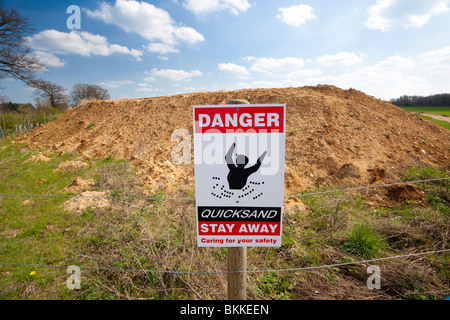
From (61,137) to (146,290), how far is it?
13.7 meters

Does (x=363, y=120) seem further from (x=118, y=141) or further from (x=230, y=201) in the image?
(x=118, y=141)

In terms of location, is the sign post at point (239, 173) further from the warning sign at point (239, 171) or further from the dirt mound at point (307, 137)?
the dirt mound at point (307, 137)

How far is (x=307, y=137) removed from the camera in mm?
7469

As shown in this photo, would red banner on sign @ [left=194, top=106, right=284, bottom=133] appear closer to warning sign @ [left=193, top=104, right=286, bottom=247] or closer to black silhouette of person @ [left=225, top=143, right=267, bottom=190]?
warning sign @ [left=193, top=104, right=286, bottom=247]

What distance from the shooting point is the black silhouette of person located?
1.41 m

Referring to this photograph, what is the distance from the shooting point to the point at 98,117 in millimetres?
12984

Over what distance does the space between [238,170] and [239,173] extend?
0.02m

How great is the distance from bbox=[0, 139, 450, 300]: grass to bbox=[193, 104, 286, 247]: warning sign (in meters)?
1.11

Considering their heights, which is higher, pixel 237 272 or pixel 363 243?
pixel 237 272

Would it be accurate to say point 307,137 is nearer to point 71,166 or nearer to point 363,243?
point 363,243

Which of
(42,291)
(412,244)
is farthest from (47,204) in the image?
(412,244)

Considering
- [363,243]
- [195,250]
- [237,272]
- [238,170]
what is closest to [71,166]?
[195,250]
